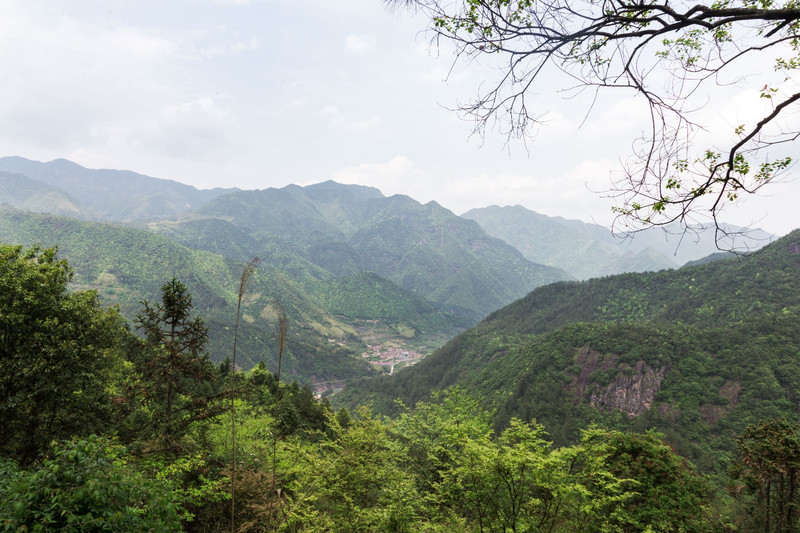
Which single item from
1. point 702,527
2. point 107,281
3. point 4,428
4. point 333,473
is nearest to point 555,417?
point 702,527

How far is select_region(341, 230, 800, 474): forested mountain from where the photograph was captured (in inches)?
2349

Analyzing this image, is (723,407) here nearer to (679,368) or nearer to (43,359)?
(679,368)

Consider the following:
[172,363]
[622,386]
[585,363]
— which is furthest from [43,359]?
[585,363]

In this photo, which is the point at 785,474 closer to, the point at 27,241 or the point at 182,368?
the point at 182,368

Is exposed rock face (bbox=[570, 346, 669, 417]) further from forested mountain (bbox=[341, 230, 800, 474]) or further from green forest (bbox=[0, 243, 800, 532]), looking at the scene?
green forest (bbox=[0, 243, 800, 532])

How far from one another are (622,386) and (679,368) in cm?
1179

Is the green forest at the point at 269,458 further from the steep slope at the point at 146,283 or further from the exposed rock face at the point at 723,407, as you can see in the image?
the steep slope at the point at 146,283

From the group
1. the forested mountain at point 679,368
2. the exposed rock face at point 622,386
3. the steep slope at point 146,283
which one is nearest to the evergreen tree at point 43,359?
the forested mountain at point 679,368

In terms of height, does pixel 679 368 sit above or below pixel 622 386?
above

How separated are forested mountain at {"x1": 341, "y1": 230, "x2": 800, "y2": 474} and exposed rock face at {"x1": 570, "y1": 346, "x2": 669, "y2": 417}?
0.20 m


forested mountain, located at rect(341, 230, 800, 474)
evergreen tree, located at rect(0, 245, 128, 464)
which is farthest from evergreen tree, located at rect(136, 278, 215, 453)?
forested mountain, located at rect(341, 230, 800, 474)

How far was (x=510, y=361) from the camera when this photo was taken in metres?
104

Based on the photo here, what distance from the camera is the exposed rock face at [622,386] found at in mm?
70188

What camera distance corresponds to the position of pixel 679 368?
71.1 m
